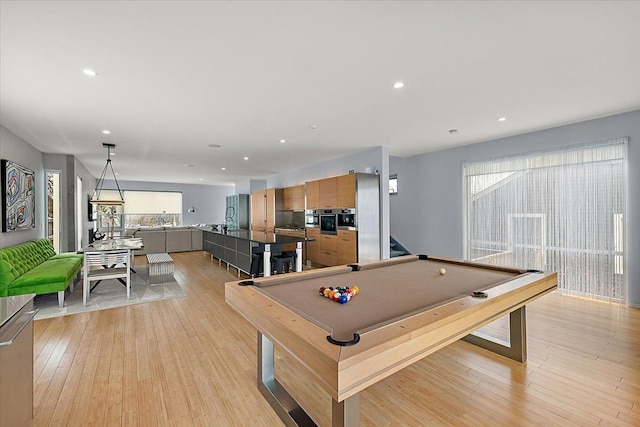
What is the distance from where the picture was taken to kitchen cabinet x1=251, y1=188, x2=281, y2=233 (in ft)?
27.4

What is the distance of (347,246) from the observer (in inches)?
222

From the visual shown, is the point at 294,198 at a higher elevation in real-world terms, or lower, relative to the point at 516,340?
higher

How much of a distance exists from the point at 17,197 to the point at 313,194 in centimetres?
502

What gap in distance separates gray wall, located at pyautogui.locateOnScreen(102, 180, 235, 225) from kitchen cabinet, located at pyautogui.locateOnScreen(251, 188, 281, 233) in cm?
344

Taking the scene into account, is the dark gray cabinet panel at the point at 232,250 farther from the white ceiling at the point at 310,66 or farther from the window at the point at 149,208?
the window at the point at 149,208

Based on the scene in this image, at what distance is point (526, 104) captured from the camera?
334 cm

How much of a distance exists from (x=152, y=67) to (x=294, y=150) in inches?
136

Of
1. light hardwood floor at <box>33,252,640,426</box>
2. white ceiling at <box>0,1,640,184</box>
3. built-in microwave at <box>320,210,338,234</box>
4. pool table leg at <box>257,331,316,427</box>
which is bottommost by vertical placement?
light hardwood floor at <box>33,252,640,426</box>

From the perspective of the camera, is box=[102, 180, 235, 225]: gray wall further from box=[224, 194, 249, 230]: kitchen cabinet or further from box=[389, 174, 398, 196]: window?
box=[389, 174, 398, 196]: window

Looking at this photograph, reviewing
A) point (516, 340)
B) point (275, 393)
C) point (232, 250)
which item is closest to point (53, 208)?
point (232, 250)

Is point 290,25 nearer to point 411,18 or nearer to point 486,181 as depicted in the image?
point 411,18

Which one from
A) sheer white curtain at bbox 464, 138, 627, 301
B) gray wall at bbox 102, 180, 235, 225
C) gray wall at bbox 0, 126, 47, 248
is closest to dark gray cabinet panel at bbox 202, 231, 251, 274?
gray wall at bbox 0, 126, 47, 248

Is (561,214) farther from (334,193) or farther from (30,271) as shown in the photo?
(30,271)

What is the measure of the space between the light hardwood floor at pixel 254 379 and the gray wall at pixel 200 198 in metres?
8.61
